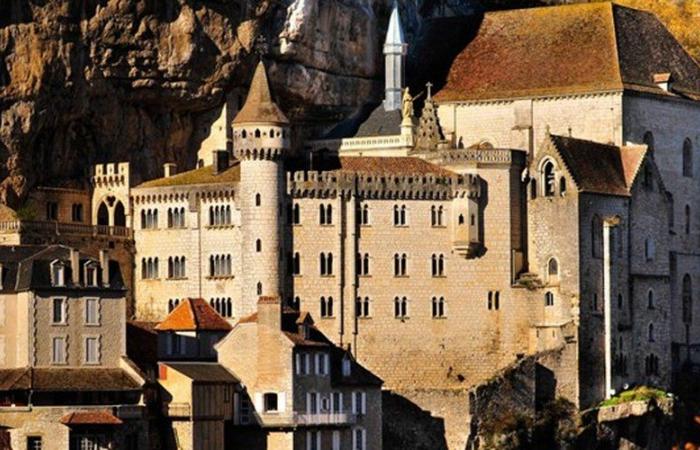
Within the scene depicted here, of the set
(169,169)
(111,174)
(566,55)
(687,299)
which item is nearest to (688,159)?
(687,299)

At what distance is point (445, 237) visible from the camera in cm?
13075

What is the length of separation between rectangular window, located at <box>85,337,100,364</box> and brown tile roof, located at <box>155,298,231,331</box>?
206 inches

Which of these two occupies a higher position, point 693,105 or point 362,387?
point 693,105

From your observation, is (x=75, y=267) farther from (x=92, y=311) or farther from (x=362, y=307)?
(x=362, y=307)

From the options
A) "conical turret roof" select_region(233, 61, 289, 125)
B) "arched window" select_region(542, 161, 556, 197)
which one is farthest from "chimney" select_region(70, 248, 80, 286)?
"arched window" select_region(542, 161, 556, 197)

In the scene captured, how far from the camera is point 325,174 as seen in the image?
12912cm

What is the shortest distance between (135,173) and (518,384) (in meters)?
18.5

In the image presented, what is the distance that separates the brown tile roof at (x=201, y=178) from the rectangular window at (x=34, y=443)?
67.8 ft

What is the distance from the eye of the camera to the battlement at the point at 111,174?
131 m

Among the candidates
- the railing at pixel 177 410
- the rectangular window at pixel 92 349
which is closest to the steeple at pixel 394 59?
the rectangular window at pixel 92 349

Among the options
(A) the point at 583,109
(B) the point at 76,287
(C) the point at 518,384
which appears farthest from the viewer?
(A) the point at 583,109

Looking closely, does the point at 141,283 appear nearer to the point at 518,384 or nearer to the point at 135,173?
the point at 135,173

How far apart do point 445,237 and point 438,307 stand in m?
2.96

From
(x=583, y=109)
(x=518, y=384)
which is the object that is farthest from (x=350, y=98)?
(x=518, y=384)
